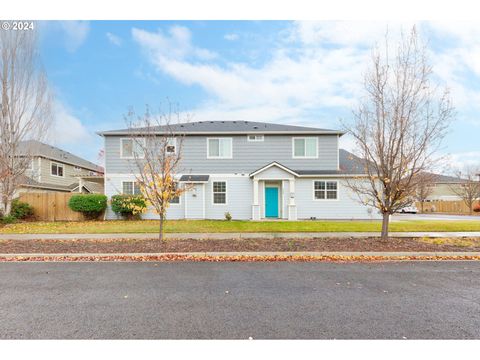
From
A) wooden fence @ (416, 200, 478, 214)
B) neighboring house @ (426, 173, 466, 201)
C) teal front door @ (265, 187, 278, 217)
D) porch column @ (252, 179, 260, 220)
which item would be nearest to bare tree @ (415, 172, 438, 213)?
wooden fence @ (416, 200, 478, 214)

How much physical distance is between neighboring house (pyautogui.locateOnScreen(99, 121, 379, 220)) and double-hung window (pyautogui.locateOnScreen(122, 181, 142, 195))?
26mm

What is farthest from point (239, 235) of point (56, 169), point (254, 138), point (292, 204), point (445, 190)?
point (445, 190)

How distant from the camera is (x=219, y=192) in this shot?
18031 millimetres

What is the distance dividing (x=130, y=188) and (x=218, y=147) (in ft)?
22.7

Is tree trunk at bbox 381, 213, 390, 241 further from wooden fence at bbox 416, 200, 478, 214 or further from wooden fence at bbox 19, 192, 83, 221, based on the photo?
wooden fence at bbox 416, 200, 478, 214

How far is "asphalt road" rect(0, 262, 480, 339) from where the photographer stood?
3424 mm

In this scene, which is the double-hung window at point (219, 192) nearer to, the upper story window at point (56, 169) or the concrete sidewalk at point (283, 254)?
the concrete sidewalk at point (283, 254)

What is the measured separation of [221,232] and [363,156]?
6.61 meters

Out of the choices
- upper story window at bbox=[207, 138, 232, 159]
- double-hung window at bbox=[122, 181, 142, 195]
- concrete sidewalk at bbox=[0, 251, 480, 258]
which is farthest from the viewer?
upper story window at bbox=[207, 138, 232, 159]

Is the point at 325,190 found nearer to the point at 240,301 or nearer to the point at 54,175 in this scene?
the point at 240,301

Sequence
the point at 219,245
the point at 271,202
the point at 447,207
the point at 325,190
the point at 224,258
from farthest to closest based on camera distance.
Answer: the point at 447,207
the point at 271,202
the point at 325,190
the point at 219,245
the point at 224,258

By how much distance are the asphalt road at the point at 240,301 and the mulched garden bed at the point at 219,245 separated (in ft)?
5.20

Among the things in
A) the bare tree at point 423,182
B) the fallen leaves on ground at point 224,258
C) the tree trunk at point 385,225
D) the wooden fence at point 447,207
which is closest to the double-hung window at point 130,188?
the fallen leaves on ground at point 224,258

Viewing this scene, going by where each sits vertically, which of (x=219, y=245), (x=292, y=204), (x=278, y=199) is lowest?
(x=219, y=245)
